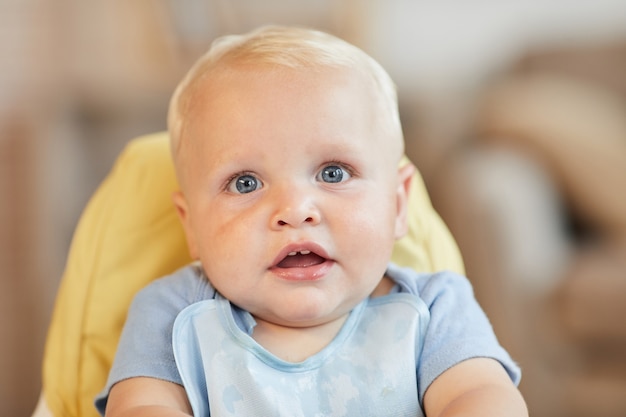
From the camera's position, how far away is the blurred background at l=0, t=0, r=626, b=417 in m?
2.29

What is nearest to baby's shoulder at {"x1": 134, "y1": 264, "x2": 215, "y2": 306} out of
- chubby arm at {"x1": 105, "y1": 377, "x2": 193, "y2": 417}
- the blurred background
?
chubby arm at {"x1": 105, "y1": 377, "x2": 193, "y2": 417}

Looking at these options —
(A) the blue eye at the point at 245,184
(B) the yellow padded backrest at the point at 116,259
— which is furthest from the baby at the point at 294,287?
(B) the yellow padded backrest at the point at 116,259

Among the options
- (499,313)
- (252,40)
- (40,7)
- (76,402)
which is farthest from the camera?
(40,7)

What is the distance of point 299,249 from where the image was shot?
0.96 m

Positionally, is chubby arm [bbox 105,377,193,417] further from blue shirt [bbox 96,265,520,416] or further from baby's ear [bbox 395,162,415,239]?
baby's ear [bbox 395,162,415,239]

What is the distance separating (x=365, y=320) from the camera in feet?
3.49

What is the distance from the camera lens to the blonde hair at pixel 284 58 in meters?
1.03

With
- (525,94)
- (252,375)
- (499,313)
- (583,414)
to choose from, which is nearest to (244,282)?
(252,375)

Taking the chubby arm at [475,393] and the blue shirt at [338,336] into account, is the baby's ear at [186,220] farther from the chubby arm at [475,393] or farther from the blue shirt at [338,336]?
the chubby arm at [475,393]

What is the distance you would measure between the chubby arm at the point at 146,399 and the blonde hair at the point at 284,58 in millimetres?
279

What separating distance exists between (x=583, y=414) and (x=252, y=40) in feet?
5.56

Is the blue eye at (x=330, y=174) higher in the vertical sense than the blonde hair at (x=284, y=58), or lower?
lower

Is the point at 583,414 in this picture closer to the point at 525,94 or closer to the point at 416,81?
the point at 525,94

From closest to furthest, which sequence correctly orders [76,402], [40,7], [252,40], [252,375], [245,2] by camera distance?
[252,375] < [252,40] < [76,402] < [40,7] < [245,2]
